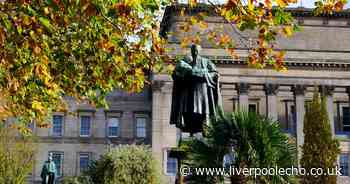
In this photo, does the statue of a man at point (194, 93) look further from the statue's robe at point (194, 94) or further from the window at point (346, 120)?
the window at point (346, 120)

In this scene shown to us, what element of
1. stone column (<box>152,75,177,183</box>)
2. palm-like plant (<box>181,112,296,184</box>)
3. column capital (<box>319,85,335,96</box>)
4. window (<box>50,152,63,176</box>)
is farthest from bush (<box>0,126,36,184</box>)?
palm-like plant (<box>181,112,296,184</box>)

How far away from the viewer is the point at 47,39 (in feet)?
45.8

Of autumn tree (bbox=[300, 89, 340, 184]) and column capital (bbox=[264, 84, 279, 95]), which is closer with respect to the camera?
autumn tree (bbox=[300, 89, 340, 184])

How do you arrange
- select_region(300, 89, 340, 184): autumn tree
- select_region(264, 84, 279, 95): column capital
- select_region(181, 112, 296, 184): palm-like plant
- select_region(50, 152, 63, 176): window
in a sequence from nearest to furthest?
select_region(181, 112, 296, 184): palm-like plant < select_region(300, 89, 340, 184): autumn tree < select_region(264, 84, 279, 95): column capital < select_region(50, 152, 63, 176): window

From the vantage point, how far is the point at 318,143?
37594mm

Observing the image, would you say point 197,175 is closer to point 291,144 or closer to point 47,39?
point 291,144

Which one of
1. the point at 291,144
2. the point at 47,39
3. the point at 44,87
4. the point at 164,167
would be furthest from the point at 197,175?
the point at 164,167

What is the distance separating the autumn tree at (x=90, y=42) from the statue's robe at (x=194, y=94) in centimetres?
104

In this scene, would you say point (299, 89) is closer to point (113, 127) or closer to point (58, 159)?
point (113, 127)

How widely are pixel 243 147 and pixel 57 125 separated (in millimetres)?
50141

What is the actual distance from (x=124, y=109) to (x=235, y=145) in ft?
161

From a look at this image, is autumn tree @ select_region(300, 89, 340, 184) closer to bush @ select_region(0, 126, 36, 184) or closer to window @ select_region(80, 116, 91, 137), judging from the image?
bush @ select_region(0, 126, 36, 184)

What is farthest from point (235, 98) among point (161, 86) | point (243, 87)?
point (161, 86)

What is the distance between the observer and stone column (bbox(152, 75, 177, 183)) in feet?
162
